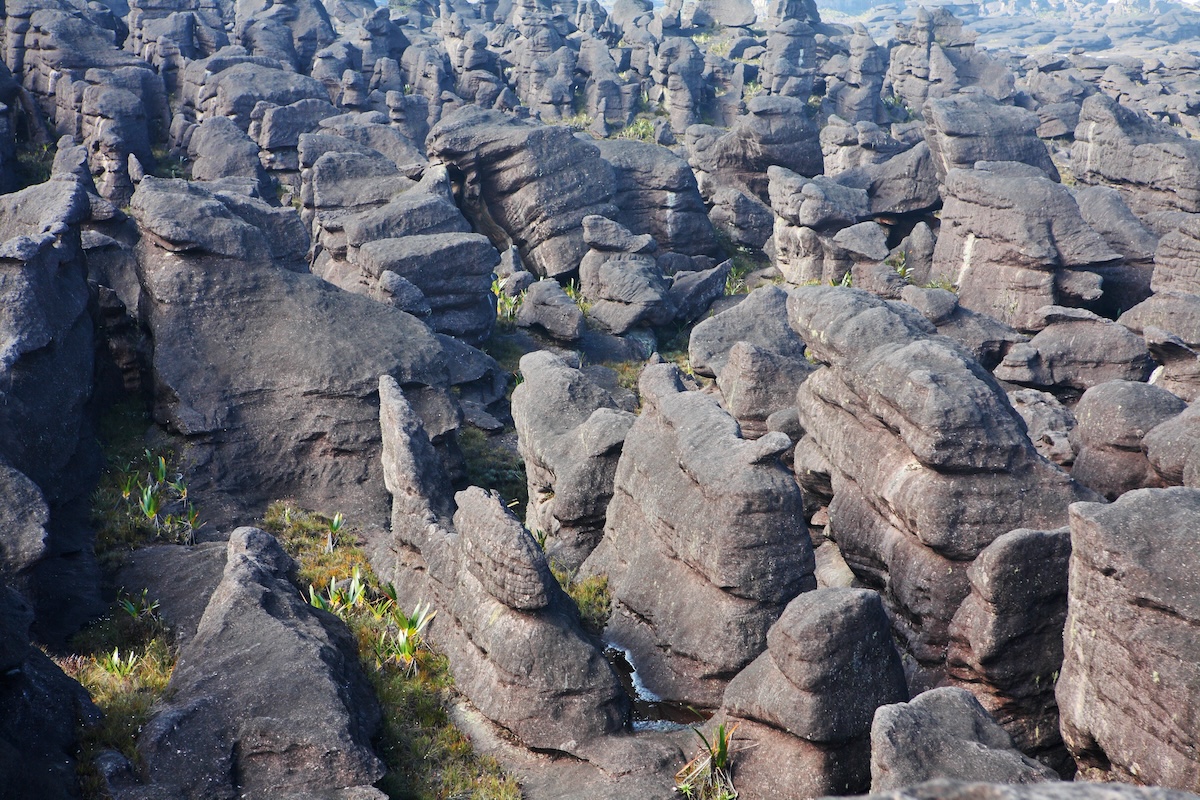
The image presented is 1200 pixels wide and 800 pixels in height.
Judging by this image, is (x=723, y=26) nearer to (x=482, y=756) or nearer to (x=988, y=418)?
(x=988, y=418)

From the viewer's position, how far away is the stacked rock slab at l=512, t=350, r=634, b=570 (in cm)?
1811

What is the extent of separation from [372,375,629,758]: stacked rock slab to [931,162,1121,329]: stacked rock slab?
21.4 m

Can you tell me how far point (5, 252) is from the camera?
1792 centimetres

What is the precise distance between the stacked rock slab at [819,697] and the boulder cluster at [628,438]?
0.05 meters

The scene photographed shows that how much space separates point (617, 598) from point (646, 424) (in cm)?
300

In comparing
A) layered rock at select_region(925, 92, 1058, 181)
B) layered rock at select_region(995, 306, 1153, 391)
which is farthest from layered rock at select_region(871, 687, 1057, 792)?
layered rock at select_region(925, 92, 1058, 181)

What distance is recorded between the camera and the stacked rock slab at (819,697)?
460 inches

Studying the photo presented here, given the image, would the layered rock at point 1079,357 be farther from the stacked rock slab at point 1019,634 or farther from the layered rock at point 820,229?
the stacked rock slab at point 1019,634

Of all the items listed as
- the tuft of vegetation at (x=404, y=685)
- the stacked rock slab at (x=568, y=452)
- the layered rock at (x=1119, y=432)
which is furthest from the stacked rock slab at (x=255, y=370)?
the layered rock at (x=1119, y=432)

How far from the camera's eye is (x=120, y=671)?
13.1 metres

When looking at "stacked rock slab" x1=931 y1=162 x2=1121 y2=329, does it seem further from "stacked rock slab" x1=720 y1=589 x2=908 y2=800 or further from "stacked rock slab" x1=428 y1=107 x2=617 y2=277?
"stacked rock slab" x1=720 y1=589 x2=908 y2=800

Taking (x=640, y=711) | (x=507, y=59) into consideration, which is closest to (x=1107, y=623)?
(x=640, y=711)

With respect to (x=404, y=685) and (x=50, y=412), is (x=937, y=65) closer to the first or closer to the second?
(x=50, y=412)

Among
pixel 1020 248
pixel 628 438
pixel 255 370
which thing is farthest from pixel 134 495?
pixel 1020 248
